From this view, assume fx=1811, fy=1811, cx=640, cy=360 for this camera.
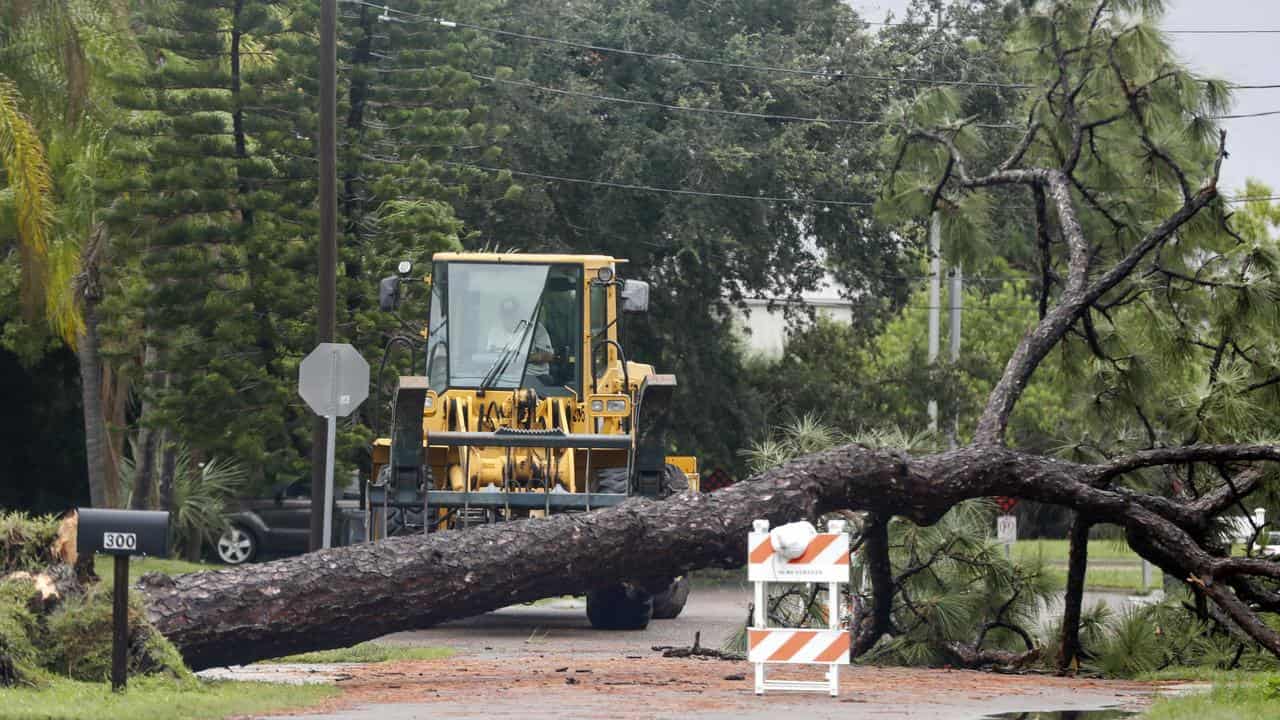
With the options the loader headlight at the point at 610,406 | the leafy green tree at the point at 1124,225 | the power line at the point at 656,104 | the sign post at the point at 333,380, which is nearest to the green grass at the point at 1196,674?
the leafy green tree at the point at 1124,225

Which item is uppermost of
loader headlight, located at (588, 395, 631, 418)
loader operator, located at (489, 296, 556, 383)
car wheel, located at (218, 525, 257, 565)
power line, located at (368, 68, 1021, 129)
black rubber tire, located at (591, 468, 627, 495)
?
power line, located at (368, 68, 1021, 129)

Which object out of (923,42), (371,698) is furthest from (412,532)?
(923,42)

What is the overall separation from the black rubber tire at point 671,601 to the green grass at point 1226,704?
903cm

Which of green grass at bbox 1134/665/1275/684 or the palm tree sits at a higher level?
the palm tree

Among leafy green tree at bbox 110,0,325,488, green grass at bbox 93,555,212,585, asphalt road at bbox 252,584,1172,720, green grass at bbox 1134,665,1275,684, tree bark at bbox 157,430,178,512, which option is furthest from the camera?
tree bark at bbox 157,430,178,512

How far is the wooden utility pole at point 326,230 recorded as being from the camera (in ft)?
62.6

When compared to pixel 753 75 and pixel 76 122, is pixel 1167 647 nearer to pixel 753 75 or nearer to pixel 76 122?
pixel 76 122

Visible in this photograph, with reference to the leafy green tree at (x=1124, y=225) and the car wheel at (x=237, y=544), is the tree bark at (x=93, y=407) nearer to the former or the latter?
the car wheel at (x=237, y=544)

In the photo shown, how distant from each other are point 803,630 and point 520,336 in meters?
7.43

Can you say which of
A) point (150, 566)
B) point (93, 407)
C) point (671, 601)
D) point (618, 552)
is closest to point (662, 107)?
point (93, 407)

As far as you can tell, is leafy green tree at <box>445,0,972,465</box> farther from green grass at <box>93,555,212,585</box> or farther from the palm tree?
green grass at <box>93,555,212,585</box>

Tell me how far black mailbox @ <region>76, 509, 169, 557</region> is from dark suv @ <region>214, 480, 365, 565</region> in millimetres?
17211

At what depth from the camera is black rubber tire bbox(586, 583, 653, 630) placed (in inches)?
738

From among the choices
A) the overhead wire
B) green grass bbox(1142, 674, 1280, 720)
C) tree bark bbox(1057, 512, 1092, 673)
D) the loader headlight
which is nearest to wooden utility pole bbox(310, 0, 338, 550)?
the loader headlight
